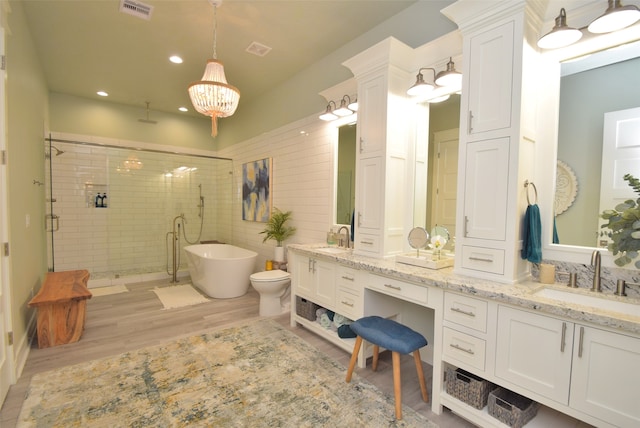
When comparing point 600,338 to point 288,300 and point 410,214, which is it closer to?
point 410,214

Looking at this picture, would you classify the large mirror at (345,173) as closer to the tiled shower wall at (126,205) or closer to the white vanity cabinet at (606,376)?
the white vanity cabinet at (606,376)

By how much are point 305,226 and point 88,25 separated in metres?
3.18

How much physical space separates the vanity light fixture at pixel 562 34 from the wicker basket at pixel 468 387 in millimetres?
2046

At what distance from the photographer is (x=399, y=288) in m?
2.21

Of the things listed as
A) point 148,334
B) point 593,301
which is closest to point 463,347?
point 593,301

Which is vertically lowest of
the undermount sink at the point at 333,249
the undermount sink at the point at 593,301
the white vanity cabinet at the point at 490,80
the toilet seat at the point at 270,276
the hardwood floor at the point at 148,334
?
the hardwood floor at the point at 148,334

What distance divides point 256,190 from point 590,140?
13.7 feet

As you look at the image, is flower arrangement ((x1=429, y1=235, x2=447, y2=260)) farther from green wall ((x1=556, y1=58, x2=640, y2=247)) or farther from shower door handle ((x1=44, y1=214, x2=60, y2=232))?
shower door handle ((x1=44, y1=214, x2=60, y2=232))

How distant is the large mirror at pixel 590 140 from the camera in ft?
5.80

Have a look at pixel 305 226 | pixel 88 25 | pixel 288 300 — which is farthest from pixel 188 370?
pixel 88 25

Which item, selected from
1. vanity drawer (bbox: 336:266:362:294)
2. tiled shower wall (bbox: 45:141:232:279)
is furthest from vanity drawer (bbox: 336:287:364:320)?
tiled shower wall (bbox: 45:141:232:279)

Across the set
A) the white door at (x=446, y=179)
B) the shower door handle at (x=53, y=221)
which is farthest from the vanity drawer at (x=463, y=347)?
the shower door handle at (x=53, y=221)

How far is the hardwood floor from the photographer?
84.2 inches

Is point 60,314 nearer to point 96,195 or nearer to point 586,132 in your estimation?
point 96,195
